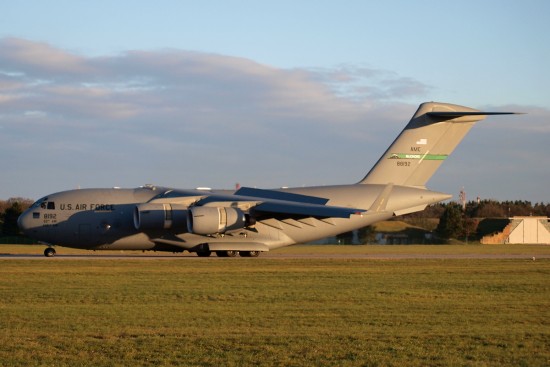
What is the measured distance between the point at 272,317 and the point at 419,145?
24.5 m

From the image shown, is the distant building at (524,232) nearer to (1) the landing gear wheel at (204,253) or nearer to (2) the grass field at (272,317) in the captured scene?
(1) the landing gear wheel at (204,253)

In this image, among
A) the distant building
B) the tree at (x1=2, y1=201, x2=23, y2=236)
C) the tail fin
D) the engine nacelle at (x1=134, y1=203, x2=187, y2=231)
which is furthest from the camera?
the distant building

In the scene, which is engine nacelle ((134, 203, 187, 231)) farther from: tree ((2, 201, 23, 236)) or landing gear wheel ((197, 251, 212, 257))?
tree ((2, 201, 23, 236))

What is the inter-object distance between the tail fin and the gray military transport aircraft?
43 mm

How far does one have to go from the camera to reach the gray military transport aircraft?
33531mm

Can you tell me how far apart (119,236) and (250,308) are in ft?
60.9

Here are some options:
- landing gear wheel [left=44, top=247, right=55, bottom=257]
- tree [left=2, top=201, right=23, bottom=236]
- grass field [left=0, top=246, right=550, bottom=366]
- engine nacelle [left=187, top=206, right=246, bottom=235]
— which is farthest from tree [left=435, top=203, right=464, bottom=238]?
grass field [left=0, top=246, right=550, bottom=366]

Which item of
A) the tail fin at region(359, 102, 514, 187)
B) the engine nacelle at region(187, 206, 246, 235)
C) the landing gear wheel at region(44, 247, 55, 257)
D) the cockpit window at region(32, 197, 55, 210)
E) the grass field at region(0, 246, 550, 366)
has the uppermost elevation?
the tail fin at region(359, 102, 514, 187)

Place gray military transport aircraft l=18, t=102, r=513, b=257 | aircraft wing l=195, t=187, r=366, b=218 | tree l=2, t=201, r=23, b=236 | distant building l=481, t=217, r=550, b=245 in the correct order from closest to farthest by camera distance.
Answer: aircraft wing l=195, t=187, r=366, b=218 < gray military transport aircraft l=18, t=102, r=513, b=257 < tree l=2, t=201, r=23, b=236 < distant building l=481, t=217, r=550, b=245

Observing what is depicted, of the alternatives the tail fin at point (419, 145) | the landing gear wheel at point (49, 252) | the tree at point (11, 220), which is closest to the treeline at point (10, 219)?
the tree at point (11, 220)

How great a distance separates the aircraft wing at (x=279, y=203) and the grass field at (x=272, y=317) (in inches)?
235

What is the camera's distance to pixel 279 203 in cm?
3403

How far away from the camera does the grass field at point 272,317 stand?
1093 centimetres

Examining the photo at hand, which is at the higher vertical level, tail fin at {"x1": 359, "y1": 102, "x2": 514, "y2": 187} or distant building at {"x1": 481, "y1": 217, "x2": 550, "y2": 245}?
tail fin at {"x1": 359, "y1": 102, "x2": 514, "y2": 187}
